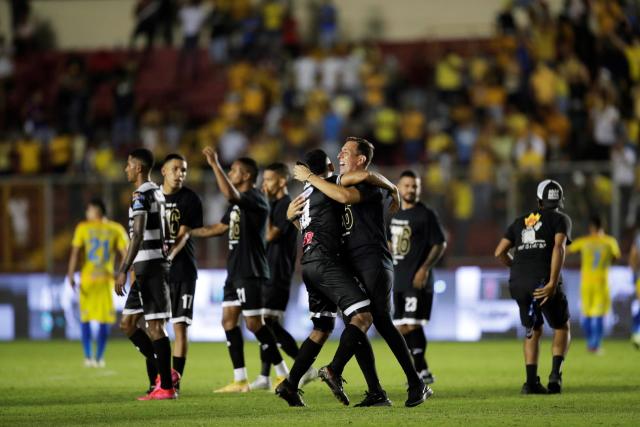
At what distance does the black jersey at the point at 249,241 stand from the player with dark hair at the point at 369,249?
231cm

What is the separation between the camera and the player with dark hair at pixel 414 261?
14102mm

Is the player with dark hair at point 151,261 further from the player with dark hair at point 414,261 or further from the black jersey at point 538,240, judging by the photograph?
the black jersey at point 538,240

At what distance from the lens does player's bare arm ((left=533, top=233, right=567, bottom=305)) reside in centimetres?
1263

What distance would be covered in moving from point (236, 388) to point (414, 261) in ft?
8.60

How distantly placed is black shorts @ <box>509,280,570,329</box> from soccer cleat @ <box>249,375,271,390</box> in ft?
9.30

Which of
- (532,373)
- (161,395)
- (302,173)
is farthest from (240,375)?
(302,173)

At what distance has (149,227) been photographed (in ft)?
40.1

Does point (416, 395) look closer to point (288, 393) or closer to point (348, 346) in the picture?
point (348, 346)

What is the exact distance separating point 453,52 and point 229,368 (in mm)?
14789

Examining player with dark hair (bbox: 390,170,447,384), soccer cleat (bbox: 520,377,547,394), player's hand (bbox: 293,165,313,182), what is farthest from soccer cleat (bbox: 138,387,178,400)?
soccer cleat (bbox: 520,377,547,394)

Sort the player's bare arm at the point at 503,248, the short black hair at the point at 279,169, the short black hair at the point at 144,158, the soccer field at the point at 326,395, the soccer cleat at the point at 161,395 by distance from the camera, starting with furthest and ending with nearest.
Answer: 1. the short black hair at the point at 279,169
2. the player's bare arm at the point at 503,248
3. the short black hair at the point at 144,158
4. the soccer cleat at the point at 161,395
5. the soccer field at the point at 326,395

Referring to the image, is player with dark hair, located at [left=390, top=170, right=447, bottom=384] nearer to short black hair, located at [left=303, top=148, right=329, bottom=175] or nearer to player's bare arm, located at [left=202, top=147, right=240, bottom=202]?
player's bare arm, located at [left=202, top=147, right=240, bottom=202]

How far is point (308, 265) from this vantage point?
1098cm

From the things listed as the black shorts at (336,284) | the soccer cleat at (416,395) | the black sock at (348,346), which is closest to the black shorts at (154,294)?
the black shorts at (336,284)
